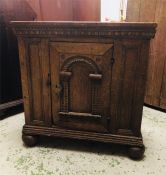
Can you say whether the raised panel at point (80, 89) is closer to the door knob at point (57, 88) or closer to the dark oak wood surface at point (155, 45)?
the door knob at point (57, 88)

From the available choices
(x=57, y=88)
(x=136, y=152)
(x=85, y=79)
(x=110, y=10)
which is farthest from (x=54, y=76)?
(x=110, y=10)

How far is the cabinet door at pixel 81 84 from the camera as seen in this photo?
1.11 m

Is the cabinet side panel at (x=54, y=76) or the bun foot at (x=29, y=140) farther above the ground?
the cabinet side panel at (x=54, y=76)

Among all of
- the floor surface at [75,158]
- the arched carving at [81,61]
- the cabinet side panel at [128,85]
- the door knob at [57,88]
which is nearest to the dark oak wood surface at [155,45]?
the floor surface at [75,158]

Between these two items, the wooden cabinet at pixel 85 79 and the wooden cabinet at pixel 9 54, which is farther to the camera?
the wooden cabinet at pixel 9 54

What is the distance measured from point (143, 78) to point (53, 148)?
2.18ft

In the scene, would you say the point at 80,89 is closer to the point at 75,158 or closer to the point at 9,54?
the point at 75,158

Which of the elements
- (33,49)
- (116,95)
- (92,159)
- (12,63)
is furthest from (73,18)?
(92,159)

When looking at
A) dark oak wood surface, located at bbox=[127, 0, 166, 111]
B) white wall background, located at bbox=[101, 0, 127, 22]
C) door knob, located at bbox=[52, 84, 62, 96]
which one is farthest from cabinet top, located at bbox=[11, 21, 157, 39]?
white wall background, located at bbox=[101, 0, 127, 22]

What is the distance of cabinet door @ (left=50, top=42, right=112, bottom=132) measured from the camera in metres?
1.11

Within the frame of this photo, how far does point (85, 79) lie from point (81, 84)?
0.04 metres

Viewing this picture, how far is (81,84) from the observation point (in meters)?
1.16

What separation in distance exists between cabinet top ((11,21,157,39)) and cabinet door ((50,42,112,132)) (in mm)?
55

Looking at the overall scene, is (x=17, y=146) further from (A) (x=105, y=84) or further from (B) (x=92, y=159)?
(A) (x=105, y=84)
